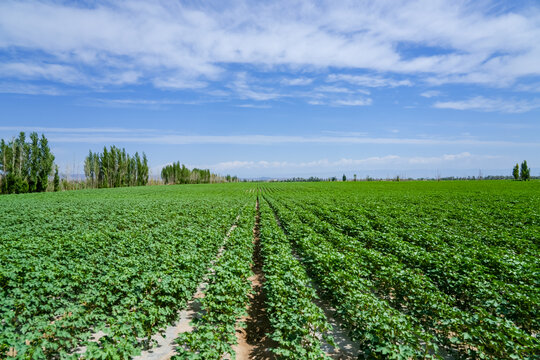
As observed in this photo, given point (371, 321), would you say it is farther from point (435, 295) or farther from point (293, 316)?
point (435, 295)

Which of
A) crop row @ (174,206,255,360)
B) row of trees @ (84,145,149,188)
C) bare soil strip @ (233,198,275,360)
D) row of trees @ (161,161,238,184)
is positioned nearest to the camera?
crop row @ (174,206,255,360)

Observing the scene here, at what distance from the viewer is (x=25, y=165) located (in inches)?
2266

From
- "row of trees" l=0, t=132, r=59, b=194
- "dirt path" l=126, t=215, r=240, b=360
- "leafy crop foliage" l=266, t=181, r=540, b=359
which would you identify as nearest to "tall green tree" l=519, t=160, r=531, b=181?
"leafy crop foliage" l=266, t=181, r=540, b=359

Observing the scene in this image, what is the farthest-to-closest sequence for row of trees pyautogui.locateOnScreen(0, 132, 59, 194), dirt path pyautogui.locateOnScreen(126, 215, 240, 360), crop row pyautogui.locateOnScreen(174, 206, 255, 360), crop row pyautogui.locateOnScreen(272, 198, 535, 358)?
row of trees pyautogui.locateOnScreen(0, 132, 59, 194) → dirt path pyautogui.locateOnScreen(126, 215, 240, 360) → crop row pyautogui.locateOnScreen(174, 206, 255, 360) → crop row pyautogui.locateOnScreen(272, 198, 535, 358)

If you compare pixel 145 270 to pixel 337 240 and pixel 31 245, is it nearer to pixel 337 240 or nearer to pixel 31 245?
pixel 31 245

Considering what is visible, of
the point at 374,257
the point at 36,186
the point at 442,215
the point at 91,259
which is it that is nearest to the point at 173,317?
the point at 91,259

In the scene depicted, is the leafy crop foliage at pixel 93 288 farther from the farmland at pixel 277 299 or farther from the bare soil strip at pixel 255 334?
the bare soil strip at pixel 255 334

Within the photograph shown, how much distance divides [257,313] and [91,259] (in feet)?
21.7

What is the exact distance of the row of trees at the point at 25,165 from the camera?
53812mm

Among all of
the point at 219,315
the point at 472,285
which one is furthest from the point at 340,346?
the point at 472,285

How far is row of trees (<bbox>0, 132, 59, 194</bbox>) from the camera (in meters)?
53.8

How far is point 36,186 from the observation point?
58.1m

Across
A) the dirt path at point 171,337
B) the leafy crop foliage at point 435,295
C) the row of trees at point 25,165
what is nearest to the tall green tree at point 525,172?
the leafy crop foliage at point 435,295

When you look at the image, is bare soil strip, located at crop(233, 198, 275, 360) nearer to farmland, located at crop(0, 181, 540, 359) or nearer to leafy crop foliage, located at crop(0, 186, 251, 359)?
farmland, located at crop(0, 181, 540, 359)
